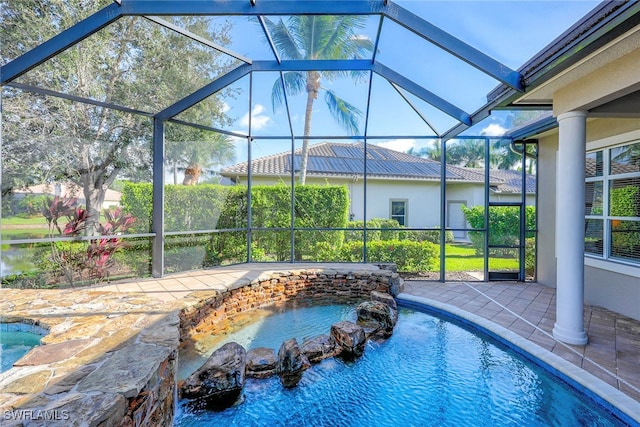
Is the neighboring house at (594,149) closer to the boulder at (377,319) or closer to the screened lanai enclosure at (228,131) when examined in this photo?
the screened lanai enclosure at (228,131)

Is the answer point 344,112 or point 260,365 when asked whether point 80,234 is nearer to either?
point 260,365

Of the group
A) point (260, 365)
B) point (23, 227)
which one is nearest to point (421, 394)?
point (260, 365)

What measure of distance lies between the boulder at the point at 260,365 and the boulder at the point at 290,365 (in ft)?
0.31

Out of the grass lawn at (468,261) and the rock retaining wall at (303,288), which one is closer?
the rock retaining wall at (303,288)

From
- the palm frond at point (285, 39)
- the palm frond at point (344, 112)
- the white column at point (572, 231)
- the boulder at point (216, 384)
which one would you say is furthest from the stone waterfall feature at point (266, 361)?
the palm frond at point (285, 39)

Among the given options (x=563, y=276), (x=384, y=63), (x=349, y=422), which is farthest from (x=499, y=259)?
(x=349, y=422)

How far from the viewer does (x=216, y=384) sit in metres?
3.29

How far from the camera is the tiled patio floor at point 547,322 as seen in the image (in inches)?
127

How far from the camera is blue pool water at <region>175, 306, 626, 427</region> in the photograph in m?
2.88

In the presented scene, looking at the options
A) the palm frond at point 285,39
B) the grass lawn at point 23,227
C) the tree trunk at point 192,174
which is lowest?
the grass lawn at point 23,227

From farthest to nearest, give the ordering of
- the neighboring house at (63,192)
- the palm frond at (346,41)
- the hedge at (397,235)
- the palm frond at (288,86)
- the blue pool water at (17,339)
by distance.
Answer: the hedge at (397,235)
the palm frond at (288,86)
the palm frond at (346,41)
the neighboring house at (63,192)
the blue pool water at (17,339)

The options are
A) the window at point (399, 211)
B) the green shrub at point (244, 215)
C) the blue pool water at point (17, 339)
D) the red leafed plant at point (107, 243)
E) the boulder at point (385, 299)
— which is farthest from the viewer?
the window at point (399, 211)

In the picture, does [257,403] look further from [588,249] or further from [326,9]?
[588,249]

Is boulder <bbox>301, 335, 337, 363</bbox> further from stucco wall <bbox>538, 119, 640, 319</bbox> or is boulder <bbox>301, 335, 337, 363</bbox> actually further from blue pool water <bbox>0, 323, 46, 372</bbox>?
stucco wall <bbox>538, 119, 640, 319</bbox>
